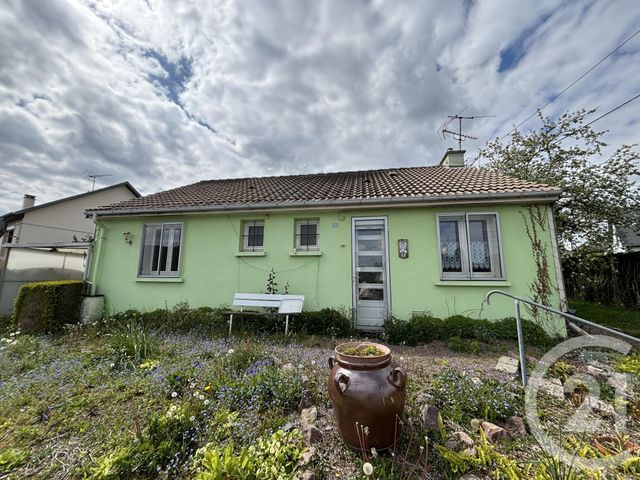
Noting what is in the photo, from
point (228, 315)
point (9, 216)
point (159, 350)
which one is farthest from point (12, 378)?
point (9, 216)

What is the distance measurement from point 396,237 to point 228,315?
491 cm

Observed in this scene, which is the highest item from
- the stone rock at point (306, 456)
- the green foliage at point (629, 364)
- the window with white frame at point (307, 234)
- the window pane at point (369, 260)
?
the window with white frame at point (307, 234)

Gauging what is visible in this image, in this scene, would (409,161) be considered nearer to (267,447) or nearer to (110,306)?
(267,447)

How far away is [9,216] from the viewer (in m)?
11.5

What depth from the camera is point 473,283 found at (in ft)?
19.9

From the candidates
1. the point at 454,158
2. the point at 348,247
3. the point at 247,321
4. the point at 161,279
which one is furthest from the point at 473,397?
the point at 454,158

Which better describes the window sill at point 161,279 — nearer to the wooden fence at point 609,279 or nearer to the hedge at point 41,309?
the hedge at point 41,309

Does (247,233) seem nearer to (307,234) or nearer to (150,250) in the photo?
(307,234)

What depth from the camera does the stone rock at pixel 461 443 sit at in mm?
2332

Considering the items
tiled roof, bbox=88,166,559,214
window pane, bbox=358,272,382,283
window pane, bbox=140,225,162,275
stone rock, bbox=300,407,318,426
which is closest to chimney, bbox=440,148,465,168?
tiled roof, bbox=88,166,559,214

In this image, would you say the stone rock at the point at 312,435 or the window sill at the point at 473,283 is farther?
the window sill at the point at 473,283

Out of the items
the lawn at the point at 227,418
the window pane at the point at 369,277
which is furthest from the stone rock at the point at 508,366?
the window pane at the point at 369,277

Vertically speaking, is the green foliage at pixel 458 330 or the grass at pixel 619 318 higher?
the green foliage at pixel 458 330

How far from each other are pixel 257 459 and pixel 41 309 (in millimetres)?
7993
